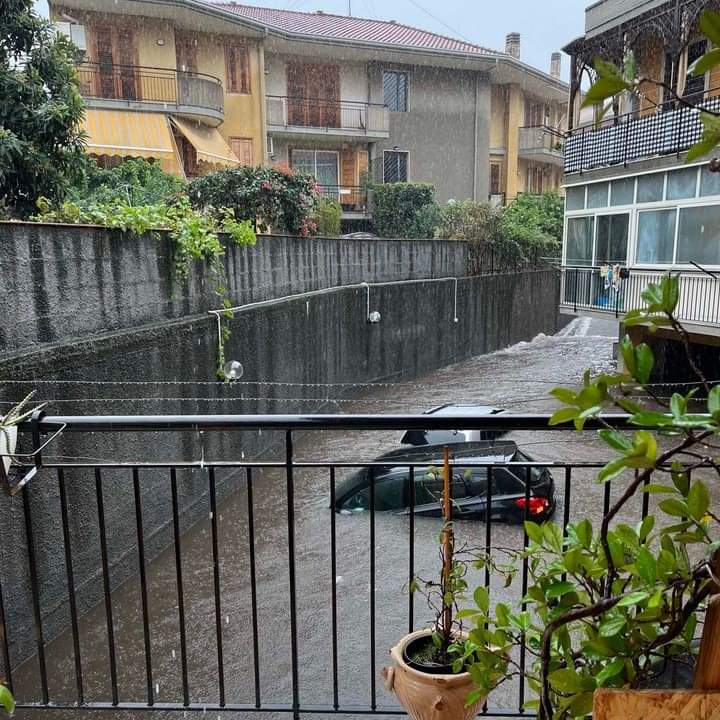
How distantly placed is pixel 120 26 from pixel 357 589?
57.0 ft

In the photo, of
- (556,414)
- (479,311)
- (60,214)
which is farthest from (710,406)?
(479,311)

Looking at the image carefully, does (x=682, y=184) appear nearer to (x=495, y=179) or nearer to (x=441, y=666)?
(x=441, y=666)

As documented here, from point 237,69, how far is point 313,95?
9.74 feet

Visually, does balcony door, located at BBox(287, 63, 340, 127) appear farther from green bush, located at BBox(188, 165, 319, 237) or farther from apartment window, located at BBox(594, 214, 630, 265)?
apartment window, located at BBox(594, 214, 630, 265)

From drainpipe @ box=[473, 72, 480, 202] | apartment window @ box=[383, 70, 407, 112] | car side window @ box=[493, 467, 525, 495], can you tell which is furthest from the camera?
drainpipe @ box=[473, 72, 480, 202]

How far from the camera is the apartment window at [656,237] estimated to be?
13.1 metres

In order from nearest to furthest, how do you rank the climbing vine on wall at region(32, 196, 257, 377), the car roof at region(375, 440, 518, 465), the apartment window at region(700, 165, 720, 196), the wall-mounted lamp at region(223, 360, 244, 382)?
the climbing vine on wall at region(32, 196, 257, 377) → the car roof at region(375, 440, 518, 465) → the wall-mounted lamp at region(223, 360, 244, 382) → the apartment window at region(700, 165, 720, 196)

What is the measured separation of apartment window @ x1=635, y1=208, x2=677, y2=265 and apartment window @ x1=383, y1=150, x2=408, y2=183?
11.5m

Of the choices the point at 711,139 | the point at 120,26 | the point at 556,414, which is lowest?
the point at 556,414

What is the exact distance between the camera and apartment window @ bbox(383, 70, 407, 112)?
23625 mm

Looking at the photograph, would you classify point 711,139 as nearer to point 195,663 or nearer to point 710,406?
point 710,406

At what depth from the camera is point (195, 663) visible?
5.37 meters

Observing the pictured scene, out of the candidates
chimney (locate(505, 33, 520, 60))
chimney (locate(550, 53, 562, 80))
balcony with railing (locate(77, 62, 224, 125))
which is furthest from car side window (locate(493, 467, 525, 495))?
chimney (locate(550, 53, 562, 80))

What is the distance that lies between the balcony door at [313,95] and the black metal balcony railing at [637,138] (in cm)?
958
